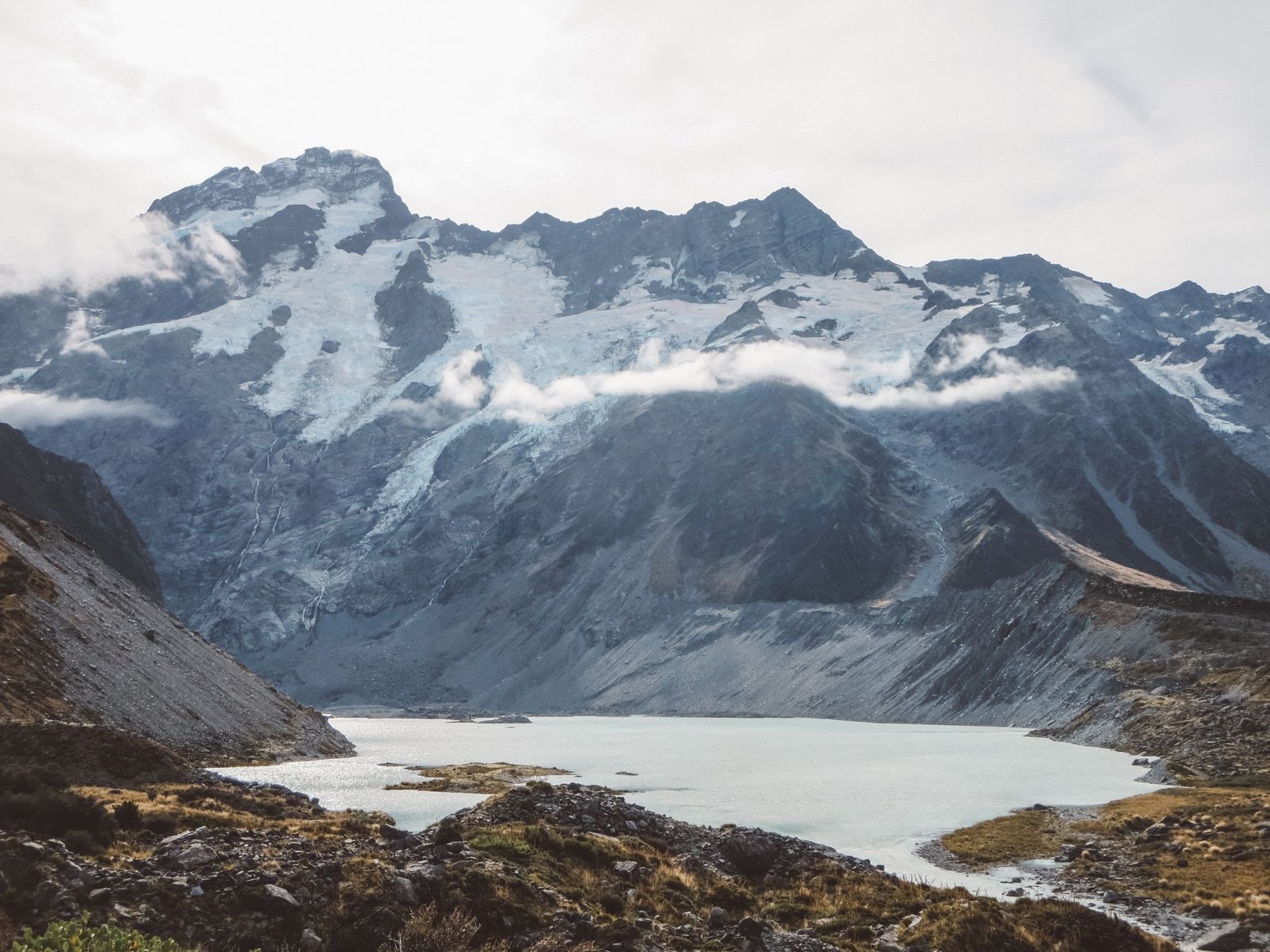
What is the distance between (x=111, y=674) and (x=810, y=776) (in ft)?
173

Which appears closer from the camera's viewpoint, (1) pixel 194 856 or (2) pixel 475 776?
(1) pixel 194 856

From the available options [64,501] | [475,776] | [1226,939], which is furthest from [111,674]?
[64,501]

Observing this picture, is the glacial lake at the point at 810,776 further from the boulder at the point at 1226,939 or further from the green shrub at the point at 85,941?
the green shrub at the point at 85,941

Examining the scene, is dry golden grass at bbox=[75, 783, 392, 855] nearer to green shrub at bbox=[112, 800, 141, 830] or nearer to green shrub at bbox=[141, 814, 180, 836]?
green shrub at bbox=[141, 814, 180, 836]

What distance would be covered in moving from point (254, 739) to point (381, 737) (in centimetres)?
6587

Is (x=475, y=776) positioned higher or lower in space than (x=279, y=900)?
lower

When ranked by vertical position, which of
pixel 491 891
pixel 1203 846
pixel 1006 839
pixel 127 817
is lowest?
pixel 1006 839

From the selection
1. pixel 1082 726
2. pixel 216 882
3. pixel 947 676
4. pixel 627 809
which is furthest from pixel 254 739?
pixel 947 676

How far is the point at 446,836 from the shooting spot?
32375 millimetres

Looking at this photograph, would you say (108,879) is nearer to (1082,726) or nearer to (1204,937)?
(1204,937)

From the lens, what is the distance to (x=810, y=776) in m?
86.8

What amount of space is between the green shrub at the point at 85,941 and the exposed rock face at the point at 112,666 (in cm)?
4209

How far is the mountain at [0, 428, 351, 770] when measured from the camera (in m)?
63.6

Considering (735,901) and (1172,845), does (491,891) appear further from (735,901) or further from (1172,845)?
(1172,845)
